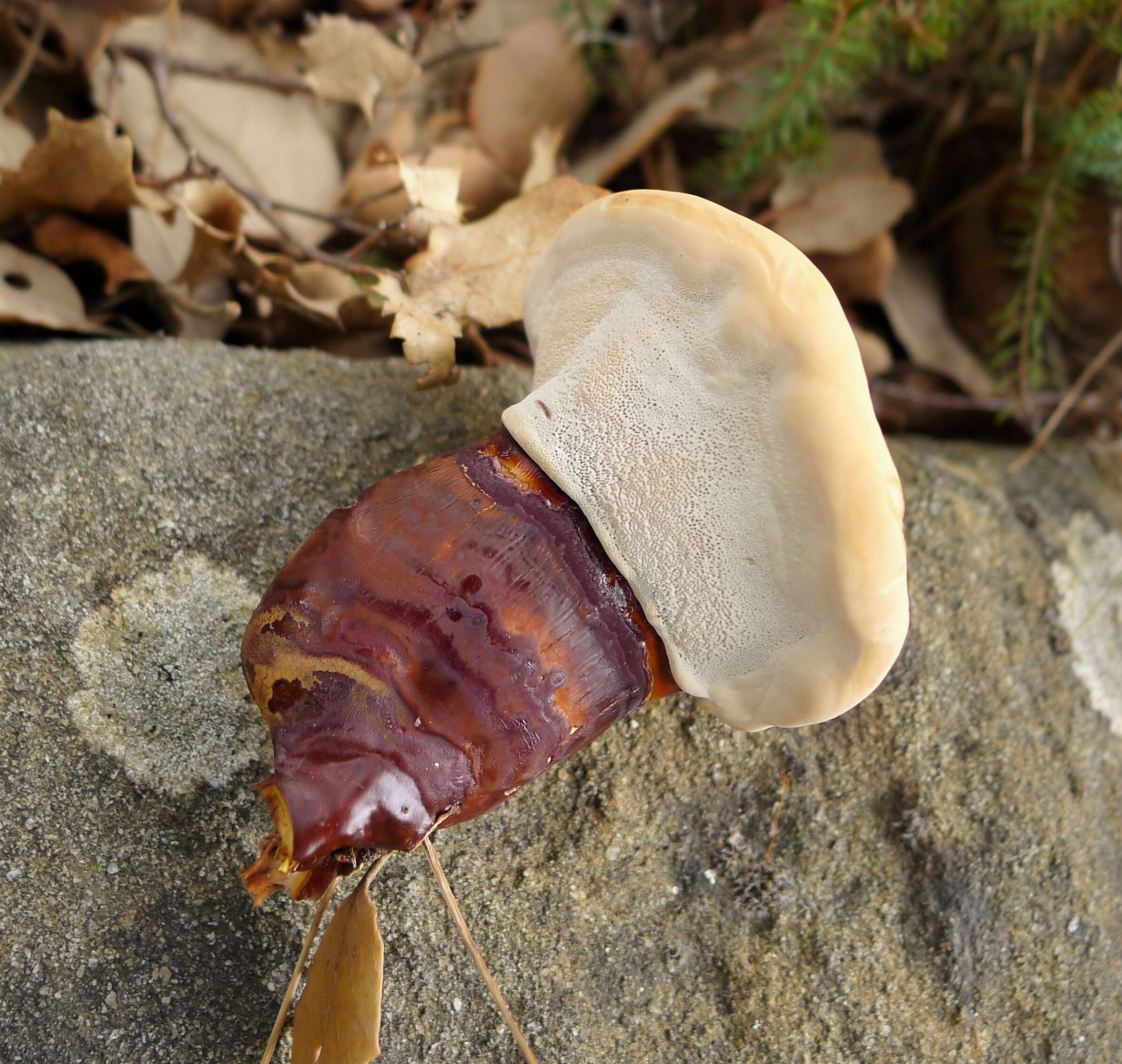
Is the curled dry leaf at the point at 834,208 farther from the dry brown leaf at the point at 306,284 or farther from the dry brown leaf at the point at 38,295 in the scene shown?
the dry brown leaf at the point at 38,295

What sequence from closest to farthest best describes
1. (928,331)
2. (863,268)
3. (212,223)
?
(212,223) → (863,268) → (928,331)

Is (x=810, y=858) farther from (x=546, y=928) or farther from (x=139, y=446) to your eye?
(x=139, y=446)

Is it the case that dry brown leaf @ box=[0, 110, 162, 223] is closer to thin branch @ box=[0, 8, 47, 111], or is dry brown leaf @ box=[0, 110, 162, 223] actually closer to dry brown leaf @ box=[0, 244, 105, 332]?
dry brown leaf @ box=[0, 244, 105, 332]

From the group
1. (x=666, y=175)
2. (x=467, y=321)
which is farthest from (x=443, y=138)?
(x=467, y=321)

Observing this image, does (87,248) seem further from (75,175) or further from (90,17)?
(90,17)

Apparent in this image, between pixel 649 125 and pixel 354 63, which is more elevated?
pixel 354 63

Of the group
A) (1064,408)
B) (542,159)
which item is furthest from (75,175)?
(1064,408)

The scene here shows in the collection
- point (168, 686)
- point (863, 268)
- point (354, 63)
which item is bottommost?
point (168, 686)

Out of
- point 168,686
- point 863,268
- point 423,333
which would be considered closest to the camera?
point 168,686
